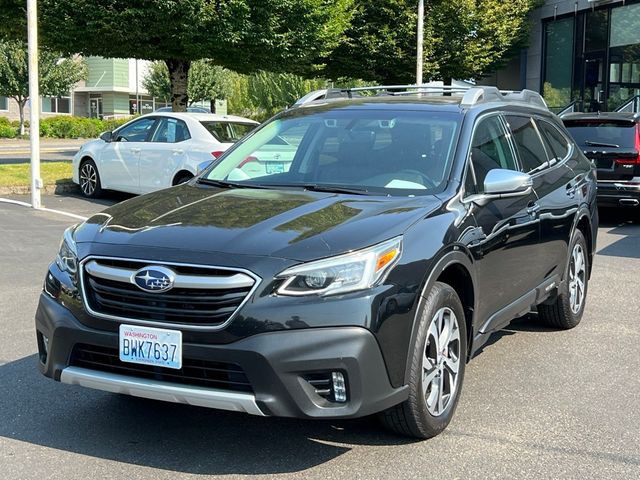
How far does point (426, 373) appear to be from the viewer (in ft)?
13.1

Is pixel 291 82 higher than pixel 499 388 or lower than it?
higher

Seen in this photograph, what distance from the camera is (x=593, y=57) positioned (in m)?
28.6

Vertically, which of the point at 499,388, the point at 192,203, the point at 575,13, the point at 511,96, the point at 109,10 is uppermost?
the point at 575,13

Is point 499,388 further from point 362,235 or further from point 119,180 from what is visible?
point 119,180

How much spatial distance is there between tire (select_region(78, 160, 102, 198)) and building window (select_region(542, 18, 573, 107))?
20.3 m

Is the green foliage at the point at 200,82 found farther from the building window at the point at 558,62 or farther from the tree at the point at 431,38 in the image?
the building window at the point at 558,62

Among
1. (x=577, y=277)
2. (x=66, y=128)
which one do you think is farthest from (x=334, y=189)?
(x=66, y=128)

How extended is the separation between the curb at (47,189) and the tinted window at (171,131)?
314 cm

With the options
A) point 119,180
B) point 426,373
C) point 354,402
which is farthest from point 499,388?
point 119,180

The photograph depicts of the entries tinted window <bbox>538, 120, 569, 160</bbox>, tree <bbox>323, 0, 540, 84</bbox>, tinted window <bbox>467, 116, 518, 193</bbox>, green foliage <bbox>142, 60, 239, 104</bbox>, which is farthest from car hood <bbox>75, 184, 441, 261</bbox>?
green foliage <bbox>142, 60, 239, 104</bbox>

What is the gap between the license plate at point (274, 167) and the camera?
5.14 meters

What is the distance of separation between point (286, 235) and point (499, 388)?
197 centimetres

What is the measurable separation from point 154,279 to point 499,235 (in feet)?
7.00

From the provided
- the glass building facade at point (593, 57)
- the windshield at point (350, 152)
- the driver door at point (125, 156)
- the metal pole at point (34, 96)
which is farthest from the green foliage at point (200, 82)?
the windshield at point (350, 152)
